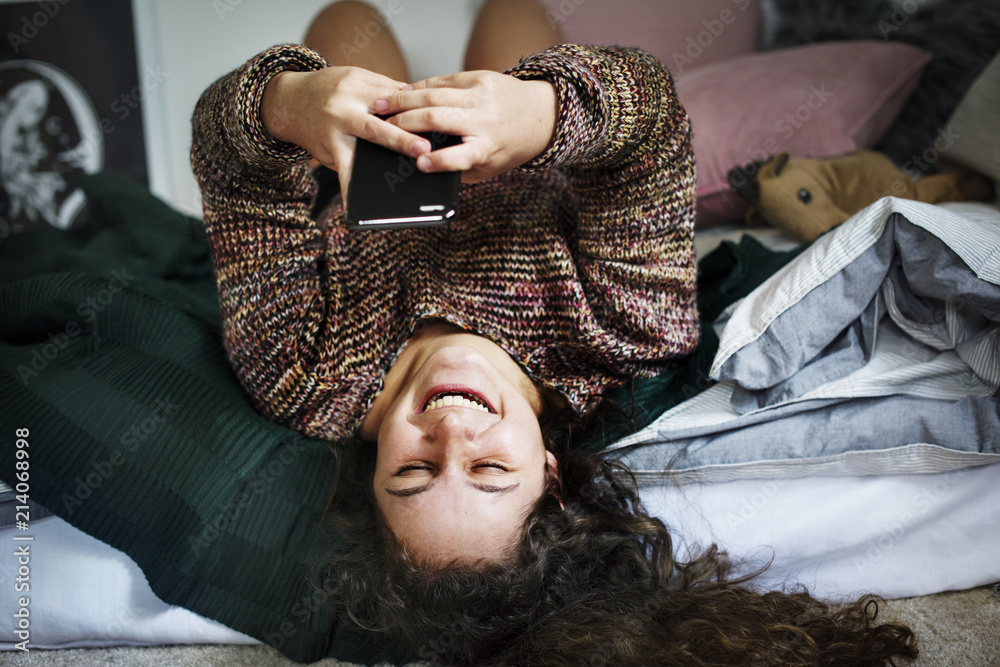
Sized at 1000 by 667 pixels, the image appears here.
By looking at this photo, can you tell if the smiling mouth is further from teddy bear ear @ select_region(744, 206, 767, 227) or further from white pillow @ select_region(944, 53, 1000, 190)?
white pillow @ select_region(944, 53, 1000, 190)

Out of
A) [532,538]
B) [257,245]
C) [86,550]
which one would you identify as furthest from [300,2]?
[532,538]

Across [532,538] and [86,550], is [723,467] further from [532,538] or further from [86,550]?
[86,550]

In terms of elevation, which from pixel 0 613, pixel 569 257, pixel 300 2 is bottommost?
pixel 0 613

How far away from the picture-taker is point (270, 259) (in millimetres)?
888

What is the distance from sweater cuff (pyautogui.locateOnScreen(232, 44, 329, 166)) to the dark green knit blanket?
1.16 ft

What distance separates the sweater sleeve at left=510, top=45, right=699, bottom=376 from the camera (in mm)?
749

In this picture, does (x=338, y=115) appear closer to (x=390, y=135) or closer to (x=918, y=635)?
(x=390, y=135)

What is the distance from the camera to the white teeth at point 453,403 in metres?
0.81

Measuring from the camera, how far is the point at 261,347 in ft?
2.99

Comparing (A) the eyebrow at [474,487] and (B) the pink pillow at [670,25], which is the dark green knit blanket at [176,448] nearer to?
(A) the eyebrow at [474,487]

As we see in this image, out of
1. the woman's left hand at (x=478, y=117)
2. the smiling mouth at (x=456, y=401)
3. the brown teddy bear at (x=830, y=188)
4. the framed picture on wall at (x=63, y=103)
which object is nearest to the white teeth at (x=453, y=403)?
the smiling mouth at (x=456, y=401)

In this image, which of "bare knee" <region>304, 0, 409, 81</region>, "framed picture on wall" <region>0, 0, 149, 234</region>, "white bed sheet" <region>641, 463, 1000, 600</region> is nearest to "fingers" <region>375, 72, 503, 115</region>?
"white bed sheet" <region>641, 463, 1000, 600</region>

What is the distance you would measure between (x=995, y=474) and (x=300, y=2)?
1.99m

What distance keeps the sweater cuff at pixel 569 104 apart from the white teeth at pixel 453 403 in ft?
0.92
